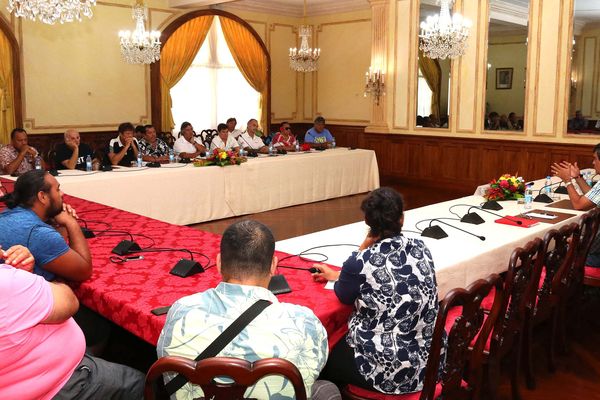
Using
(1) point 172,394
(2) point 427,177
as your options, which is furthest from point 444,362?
(2) point 427,177

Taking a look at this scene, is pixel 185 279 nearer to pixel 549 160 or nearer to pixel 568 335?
pixel 568 335

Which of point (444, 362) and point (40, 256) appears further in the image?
point (40, 256)

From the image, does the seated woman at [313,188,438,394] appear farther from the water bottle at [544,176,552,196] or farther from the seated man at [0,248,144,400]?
the water bottle at [544,176,552,196]

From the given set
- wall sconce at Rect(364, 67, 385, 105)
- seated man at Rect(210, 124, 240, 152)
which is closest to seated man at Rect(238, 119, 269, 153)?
seated man at Rect(210, 124, 240, 152)

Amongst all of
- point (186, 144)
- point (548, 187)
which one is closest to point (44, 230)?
point (548, 187)

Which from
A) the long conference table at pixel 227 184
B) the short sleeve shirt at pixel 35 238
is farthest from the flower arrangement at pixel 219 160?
the short sleeve shirt at pixel 35 238

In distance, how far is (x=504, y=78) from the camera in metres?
8.45

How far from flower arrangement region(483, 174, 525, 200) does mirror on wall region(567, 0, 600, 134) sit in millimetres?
3710

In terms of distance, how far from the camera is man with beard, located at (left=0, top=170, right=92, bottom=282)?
239 cm

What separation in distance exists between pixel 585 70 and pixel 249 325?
24.6 ft

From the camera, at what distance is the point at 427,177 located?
9648mm

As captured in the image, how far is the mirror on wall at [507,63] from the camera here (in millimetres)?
8250

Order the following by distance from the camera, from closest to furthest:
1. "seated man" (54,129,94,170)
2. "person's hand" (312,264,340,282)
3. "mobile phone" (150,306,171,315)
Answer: "mobile phone" (150,306,171,315)
"person's hand" (312,264,340,282)
"seated man" (54,129,94,170)

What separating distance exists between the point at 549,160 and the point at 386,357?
689 centimetres
